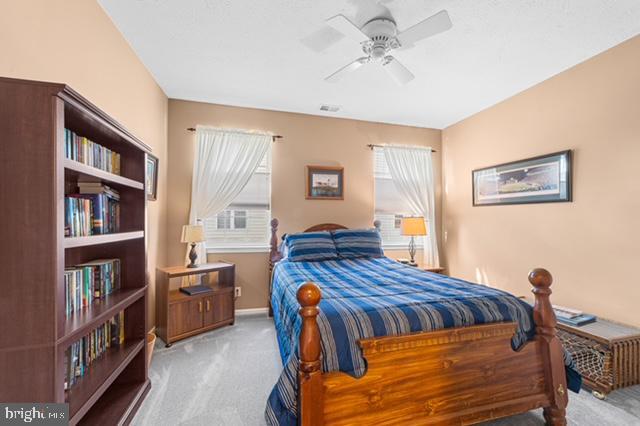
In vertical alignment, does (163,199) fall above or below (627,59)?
below

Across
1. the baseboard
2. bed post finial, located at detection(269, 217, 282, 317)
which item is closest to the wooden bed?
bed post finial, located at detection(269, 217, 282, 317)

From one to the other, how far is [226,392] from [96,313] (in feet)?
3.57

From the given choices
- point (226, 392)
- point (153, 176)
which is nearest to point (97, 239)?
point (226, 392)

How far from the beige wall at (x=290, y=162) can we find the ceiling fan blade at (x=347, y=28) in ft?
5.74

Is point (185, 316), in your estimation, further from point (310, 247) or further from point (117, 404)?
point (310, 247)

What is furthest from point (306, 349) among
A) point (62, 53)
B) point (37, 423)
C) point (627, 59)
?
point (627, 59)

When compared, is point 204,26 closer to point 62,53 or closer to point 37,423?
point 62,53

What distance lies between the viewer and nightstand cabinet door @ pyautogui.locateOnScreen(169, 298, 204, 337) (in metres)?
2.83

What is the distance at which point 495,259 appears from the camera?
3621 mm

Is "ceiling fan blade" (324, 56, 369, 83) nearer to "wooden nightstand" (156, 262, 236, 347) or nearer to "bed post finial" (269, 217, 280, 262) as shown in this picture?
"bed post finial" (269, 217, 280, 262)

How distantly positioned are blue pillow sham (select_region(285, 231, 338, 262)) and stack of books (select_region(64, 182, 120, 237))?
174 cm

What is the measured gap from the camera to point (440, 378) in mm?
1539

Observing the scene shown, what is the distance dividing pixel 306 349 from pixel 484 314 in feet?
3.59

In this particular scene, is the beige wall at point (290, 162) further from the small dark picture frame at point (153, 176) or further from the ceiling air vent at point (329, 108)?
the small dark picture frame at point (153, 176)
